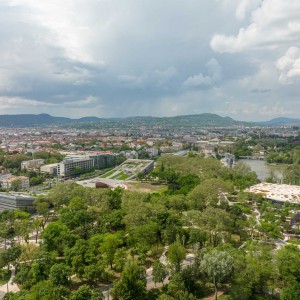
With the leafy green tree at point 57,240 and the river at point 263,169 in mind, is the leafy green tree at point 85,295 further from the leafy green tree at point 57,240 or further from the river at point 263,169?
the river at point 263,169

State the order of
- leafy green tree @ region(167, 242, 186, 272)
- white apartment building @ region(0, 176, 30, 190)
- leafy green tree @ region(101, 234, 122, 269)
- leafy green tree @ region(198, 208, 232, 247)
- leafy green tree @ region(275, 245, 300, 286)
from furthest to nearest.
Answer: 1. white apartment building @ region(0, 176, 30, 190)
2. leafy green tree @ region(198, 208, 232, 247)
3. leafy green tree @ region(101, 234, 122, 269)
4. leafy green tree @ region(167, 242, 186, 272)
5. leafy green tree @ region(275, 245, 300, 286)

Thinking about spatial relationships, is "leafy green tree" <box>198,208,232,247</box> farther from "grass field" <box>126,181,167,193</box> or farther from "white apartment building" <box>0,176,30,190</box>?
"white apartment building" <box>0,176,30,190</box>

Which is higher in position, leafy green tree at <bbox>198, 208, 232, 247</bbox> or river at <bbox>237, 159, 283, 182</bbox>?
leafy green tree at <bbox>198, 208, 232, 247</bbox>

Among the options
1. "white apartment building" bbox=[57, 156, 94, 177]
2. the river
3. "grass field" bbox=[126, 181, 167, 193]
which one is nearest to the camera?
"grass field" bbox=[126, 181, 167, 193]

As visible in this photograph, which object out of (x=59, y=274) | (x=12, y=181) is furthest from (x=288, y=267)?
(x=12, y=181)

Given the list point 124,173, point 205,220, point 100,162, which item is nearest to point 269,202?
point 205,220

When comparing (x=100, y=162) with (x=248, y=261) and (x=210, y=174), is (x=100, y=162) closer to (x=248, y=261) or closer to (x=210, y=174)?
(x=210, y=174)

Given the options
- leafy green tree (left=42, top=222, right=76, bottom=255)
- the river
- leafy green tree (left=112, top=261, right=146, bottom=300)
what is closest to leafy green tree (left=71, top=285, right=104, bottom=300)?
leafy green tree (left=112, top=261, right=146, bottom=300)
